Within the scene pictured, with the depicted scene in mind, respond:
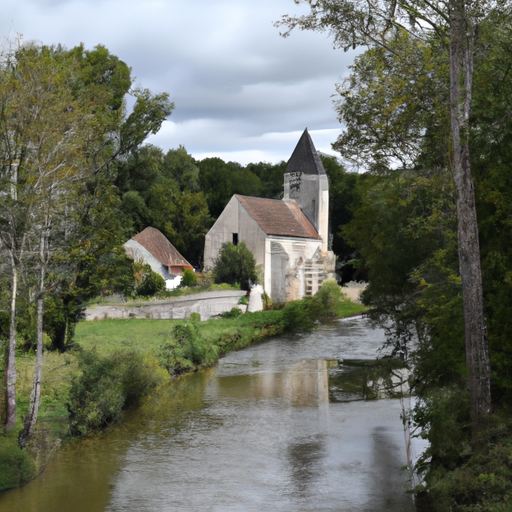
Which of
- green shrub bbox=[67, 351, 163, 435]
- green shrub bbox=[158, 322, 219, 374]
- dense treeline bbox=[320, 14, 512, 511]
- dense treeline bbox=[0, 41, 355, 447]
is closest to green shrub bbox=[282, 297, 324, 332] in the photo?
green shrub bbox=[158, 322, 219, 374]

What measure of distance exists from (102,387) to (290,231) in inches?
1227

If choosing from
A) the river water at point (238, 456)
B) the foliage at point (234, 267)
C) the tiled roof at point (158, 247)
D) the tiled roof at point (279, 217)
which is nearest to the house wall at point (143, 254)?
the tiled roof at point (158, 247)

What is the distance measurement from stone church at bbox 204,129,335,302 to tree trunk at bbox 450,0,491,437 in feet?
113

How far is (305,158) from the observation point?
51.8 meters

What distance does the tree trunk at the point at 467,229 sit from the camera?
10922 mm

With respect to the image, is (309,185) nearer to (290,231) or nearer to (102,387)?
(290,231)

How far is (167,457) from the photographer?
54.3 ft

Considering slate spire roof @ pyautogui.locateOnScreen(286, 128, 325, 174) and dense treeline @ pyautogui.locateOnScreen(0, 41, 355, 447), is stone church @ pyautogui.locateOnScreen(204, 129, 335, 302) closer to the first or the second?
slate spire roof @ pyautogui.locateOnScreen(286, 128, 325, 174)

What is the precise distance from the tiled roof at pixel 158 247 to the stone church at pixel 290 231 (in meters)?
2.27

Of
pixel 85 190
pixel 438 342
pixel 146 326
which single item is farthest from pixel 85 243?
pixel 146 326

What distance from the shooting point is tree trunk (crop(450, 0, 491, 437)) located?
10.9 meters

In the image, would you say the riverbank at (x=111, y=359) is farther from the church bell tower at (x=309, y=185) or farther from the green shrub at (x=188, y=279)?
the church bell tower at (x=309, y=185)

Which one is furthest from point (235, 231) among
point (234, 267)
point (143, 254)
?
point (143, 254)

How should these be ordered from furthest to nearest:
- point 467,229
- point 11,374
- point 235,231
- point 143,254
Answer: point 143,254 < point 235,231 < point 11,374 < point 467,229
